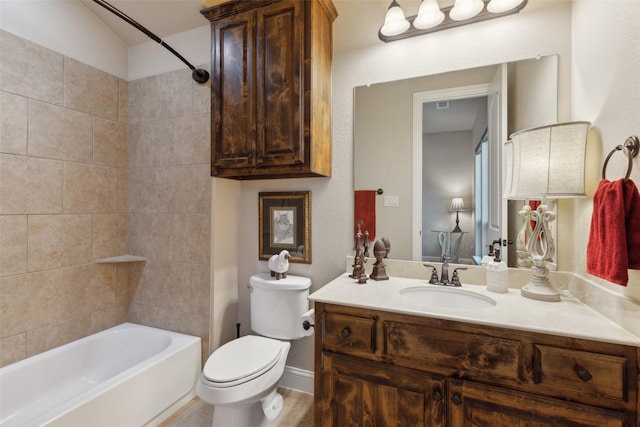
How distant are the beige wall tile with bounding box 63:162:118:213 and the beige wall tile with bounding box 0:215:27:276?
249 mm

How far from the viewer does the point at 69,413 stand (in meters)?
1.26

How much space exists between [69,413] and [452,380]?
1.63 m

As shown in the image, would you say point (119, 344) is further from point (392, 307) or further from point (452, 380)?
point (452, 380)

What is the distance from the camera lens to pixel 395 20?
1561mm

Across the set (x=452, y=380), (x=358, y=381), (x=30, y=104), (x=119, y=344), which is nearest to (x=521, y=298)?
(x=452, y=380)

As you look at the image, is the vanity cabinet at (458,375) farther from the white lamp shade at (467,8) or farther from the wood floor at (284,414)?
the white lamp shade at (467,8)

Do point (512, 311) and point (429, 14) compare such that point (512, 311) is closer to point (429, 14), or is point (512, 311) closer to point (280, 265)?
point (280, 265)

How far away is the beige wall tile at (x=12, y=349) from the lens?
1615 millimetres

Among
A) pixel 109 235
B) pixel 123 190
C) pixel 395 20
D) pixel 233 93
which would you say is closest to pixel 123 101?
pixel 123 190

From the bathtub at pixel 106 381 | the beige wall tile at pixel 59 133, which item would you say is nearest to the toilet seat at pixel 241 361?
the bathtub at pixel 106 381

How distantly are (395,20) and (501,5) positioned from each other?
507 millimetres

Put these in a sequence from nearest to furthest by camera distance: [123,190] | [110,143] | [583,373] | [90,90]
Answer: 1. [583,373]
2. [90,90]
3. [110,143]
4. [123,190]

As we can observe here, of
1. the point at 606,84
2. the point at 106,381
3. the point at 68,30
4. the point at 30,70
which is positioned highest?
the point at 68,30

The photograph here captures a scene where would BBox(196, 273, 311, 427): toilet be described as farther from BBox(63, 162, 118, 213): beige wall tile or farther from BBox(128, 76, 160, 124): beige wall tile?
BBox(128, 76, 160, 124): beige wall tile
